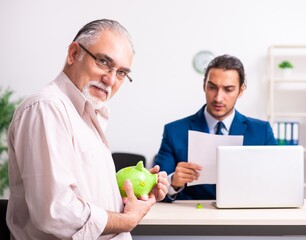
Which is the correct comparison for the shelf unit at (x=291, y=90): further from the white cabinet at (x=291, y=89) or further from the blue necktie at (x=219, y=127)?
the blue necktie at (x=219, y=127)

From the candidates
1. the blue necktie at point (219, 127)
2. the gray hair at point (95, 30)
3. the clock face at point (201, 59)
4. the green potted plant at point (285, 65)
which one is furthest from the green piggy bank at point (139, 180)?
the green potted plant at point (285, 65)

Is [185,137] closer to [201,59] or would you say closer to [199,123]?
[199,123]

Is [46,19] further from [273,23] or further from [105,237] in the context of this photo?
[105,237]

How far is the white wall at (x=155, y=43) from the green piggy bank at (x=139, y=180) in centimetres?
346

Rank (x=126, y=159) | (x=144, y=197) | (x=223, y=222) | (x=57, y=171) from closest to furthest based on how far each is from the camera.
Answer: (x=57, y=171)
(x=144, y=197)
(x=223, y=222)
(x=126, y=159)

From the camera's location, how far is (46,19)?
5379mm

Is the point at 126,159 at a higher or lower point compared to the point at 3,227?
lower

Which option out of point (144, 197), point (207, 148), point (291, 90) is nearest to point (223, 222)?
point (207, 148)

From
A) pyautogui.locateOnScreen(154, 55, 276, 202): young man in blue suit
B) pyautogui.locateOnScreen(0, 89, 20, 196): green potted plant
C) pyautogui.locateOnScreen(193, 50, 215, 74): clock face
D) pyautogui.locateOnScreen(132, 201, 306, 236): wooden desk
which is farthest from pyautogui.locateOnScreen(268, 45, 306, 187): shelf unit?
pyautogui.locateOnScreen(132, 201, 306, 236): wooden desk

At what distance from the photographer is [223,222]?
2.22m

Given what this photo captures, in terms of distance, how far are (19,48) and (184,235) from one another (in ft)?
12.0

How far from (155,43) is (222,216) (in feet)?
10.8

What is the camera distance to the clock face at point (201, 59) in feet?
17.4

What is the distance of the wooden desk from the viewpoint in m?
2.23
